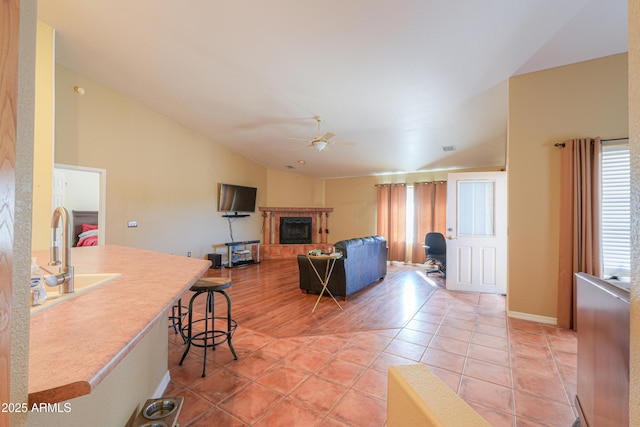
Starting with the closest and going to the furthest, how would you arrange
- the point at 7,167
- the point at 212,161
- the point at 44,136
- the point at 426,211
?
the point at 7,167 < the point at 44,136 < the point at 212,161 < the point at 426,211

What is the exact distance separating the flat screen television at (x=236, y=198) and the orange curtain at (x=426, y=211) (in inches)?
171

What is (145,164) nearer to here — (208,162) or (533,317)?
(208,162)

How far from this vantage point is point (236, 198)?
6.73 meters

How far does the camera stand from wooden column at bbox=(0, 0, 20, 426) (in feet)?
1.41

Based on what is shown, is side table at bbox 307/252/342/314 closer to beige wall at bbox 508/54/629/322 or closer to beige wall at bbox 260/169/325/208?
beige wall at bbox 508/54/629/322

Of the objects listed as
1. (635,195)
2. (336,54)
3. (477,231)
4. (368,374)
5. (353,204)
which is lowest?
(368,374)

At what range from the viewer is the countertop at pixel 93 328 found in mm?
573

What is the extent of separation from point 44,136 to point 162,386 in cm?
316

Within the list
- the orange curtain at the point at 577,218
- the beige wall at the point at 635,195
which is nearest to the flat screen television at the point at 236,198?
the orange curtain at the point at 577,218

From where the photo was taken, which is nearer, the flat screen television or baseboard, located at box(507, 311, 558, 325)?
baseboard, located at box(507, 311, 558, 325)

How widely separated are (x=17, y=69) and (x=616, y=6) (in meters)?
3.84

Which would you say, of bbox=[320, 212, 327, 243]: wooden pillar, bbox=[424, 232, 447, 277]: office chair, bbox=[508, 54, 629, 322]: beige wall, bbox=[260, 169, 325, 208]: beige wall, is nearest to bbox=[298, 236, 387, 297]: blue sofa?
bbox=[424, 232, 447, 277]: office chair

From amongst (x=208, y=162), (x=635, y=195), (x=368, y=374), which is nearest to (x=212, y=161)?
(x=208, y=162)

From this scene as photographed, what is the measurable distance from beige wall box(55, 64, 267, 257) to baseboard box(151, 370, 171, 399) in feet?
10.6
